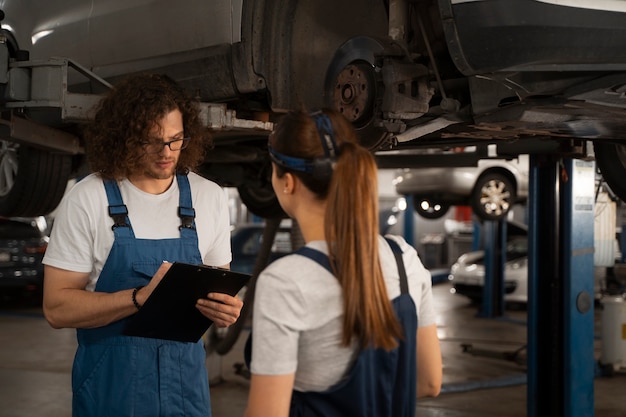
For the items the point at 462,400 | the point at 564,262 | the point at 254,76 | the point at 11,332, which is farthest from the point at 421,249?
the point at 254,76

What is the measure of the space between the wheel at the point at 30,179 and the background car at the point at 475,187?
433 centimetres

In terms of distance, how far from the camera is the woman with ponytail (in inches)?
49.7

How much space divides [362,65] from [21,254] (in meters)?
7.06

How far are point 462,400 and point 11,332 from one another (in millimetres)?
4556

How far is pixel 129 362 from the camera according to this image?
1.87 meters

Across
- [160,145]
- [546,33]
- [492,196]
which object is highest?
[546,33]

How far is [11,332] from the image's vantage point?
7625mm

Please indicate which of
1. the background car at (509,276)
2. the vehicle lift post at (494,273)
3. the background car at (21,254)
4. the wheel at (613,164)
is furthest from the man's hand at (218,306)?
the background car at (509,276)

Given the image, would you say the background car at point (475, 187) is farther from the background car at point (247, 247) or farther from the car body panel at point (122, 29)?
the car body panel at point (122, 29)

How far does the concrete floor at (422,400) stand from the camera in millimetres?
4895

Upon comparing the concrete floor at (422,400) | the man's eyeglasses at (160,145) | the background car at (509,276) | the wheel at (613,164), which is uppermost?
the wheel at (613,164)

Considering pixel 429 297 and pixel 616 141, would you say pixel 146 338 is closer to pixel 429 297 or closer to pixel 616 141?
pixel 429 297

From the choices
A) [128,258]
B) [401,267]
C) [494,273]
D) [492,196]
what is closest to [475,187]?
[492,196]

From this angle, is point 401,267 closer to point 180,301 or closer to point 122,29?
point 180,301
